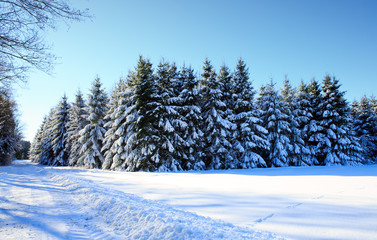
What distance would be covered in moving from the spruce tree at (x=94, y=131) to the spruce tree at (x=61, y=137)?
826cm

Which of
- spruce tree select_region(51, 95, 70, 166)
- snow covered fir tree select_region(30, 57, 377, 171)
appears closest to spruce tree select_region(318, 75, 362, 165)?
snow covered fir tree select_region(30, 57, 377, 171)

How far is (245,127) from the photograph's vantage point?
2036 centimetres

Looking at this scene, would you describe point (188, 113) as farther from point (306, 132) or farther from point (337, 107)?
point (337, 107)

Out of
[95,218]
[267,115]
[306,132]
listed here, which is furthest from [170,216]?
[306,132]

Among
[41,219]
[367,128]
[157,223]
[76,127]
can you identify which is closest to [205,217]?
[157,223]

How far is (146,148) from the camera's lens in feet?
58.0

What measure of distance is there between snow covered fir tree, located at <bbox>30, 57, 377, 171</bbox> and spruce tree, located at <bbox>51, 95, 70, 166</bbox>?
499cm

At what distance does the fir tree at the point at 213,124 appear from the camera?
779 inches

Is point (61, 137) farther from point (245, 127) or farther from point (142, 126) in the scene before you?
point (245, 127)

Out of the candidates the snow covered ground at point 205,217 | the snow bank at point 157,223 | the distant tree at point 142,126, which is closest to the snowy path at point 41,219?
the snow covered ground at point 205,217

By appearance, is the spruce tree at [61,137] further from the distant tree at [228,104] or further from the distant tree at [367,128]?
the distant tree at [367,128]

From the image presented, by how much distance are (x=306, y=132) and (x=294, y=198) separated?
2411cm

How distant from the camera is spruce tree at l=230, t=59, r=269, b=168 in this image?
20203mm

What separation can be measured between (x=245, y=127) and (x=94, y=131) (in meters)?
18.4
